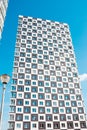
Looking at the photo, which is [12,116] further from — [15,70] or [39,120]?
[15,70]

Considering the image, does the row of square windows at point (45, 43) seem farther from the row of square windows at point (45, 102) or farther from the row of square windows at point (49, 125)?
the row of square windows at point (49, 125)

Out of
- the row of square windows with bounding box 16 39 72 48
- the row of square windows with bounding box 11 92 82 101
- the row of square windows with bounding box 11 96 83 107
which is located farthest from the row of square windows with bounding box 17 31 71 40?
the row of square windows with bounding box 11 96 83 107

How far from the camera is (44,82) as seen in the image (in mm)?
42094

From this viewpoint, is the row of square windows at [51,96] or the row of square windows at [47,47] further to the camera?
the row of square windows at [47,47]

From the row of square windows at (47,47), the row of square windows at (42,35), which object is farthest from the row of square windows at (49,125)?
the row of square windows at (42,35)

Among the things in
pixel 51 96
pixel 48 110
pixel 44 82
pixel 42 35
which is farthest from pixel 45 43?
pixel 48 110

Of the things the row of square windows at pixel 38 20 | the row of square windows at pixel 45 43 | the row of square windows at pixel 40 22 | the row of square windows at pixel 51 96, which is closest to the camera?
the row of square windows at pixel 51 96

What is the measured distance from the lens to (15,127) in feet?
113

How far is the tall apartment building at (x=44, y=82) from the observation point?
3688cm

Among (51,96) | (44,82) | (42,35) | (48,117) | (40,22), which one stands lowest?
(48,117)

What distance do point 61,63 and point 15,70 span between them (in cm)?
1380

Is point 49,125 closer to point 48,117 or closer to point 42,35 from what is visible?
point 48,117

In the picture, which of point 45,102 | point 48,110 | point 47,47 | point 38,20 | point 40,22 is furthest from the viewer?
point 38,20

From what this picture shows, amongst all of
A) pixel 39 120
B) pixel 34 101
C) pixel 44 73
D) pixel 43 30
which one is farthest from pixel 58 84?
pixel 43 30
